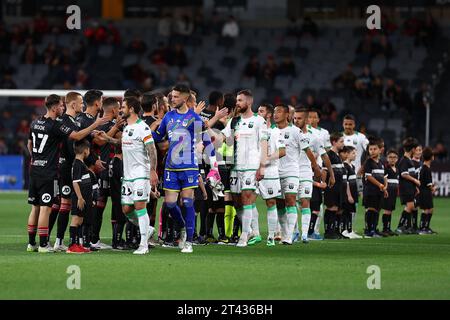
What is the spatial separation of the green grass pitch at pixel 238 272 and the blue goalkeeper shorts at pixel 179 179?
0.90m

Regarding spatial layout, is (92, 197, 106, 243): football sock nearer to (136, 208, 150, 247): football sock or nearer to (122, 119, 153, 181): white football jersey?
(136, 208, 150, 247): football sock

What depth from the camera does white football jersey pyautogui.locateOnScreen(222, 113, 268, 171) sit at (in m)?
16.2

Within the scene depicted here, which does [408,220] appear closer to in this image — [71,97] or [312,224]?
[312,224]

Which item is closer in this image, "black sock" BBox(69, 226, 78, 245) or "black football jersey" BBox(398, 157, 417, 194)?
"black sock" BBox(69, 226, 78, 245)

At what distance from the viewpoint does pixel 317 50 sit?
4225cm

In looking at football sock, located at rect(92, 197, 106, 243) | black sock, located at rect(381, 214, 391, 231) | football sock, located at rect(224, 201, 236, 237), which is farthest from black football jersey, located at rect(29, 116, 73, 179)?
black sock, located at rect(381, 214, 391, 231)

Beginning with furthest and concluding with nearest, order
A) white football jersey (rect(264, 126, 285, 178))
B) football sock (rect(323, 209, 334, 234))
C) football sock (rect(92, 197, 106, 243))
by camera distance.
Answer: football sock (rect(323, 209, 334, 234))
white football jersey (rect(264, 126, 285, 178))
football sock (rect(92, 197, 106, 243))

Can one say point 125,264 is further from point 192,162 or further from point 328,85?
point 328,85

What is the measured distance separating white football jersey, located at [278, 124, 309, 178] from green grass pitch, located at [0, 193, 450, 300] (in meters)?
1.18

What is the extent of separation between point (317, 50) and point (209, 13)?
4.81 meters

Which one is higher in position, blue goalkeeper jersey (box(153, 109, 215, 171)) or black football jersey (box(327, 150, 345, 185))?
blue goalkeeper jersey (box(153, 109, 215, 171))

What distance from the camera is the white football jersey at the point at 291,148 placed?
17.0 m

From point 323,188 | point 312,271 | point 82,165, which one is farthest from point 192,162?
point 323,188

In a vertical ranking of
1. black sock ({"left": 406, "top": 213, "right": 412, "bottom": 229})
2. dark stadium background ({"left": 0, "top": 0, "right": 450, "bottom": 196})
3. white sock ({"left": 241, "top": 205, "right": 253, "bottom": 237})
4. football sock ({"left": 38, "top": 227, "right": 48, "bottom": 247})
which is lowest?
black sock ({"left": 406, "top": 213, "right": 412, "bottom": 229})
